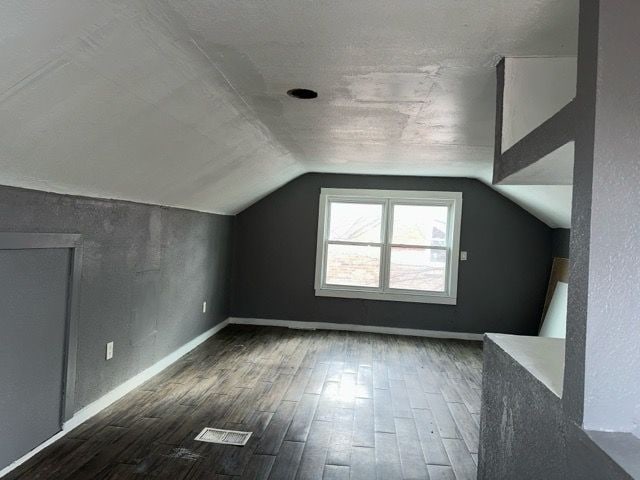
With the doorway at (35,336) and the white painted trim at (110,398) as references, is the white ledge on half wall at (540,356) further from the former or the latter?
Result: the white painted trim at (110,398)

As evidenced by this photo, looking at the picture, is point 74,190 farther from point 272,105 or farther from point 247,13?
point 247,13

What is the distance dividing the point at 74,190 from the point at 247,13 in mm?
1613

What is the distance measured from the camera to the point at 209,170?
385 cm

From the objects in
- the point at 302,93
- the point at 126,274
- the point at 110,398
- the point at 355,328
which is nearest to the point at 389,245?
the point at 355,328

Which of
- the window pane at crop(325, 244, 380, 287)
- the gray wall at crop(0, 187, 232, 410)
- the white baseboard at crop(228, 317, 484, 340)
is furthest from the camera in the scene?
the window pane at crop(325, 244, 380, 287)

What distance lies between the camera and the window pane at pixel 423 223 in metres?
6.25

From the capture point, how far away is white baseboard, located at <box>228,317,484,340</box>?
241 inches

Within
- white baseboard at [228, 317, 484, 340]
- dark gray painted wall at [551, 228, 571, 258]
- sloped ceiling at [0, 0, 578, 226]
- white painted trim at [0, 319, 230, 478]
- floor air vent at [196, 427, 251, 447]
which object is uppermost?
sloped ceiling at [0, 0, 578, 226]

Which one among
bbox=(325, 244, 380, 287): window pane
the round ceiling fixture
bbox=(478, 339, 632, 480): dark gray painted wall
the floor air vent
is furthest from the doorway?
bbox=(325, 244, 380, 287): window pane

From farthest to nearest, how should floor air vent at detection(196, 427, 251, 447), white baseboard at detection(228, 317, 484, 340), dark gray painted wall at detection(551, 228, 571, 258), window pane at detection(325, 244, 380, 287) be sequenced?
window pane at detection(325, 244, 380, 287), white baseboard at detection(228, 317, 484, 340), dark gray painted wall at detection(551, 228, 571, 258), floor air vent at detection(196, 427, 251, 447)

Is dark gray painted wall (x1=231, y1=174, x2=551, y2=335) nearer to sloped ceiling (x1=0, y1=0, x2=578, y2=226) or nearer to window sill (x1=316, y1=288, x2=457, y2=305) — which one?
window sill (x1=316, y1=288, x2=457, y2=305)

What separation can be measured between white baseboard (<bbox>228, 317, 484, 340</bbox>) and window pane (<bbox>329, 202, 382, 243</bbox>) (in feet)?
3.81

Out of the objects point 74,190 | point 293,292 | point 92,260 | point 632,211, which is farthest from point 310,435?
point 293,292

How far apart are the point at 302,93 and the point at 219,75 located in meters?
0.53
